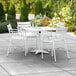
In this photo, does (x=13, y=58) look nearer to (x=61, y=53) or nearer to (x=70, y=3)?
(x=61, y=53)

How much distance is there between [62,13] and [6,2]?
29.3 feet

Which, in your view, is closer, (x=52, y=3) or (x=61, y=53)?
(x=61, y=53)

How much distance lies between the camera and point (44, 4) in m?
17.5

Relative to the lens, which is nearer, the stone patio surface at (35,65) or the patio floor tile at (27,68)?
the stone patio surface at (35,65)

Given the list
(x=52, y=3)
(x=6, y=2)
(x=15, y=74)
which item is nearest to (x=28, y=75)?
(x=15, y=74)

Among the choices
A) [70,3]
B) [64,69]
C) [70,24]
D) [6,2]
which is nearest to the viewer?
Result: [64,69]

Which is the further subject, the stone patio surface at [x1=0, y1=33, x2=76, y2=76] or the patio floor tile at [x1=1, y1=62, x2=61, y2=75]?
the patio floor tile at [x1=1, y1=62, x2=61, y2=75]

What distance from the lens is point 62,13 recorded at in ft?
45.3

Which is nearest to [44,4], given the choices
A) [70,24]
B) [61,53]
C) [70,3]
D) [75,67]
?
[70,3]

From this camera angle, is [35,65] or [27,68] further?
[35,65]

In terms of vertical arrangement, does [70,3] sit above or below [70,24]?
above

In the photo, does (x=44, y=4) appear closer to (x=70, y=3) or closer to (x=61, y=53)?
(x=70, y=3)

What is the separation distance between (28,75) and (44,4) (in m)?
13.4

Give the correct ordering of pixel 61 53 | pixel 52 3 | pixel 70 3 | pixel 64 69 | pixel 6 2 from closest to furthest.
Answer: pixel 64 69
pixel 61 53
pixel 70 3
pixel 52 3
pixel 6 2
